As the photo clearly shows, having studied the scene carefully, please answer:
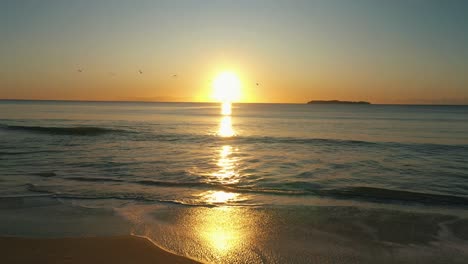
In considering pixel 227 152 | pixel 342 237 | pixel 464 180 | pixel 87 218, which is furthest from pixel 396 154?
pixel 87 218

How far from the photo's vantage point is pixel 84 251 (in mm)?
6148

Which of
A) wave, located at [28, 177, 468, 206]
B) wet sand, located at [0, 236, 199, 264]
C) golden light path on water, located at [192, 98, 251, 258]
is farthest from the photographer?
wave, located at [28, 177, 468, 206]

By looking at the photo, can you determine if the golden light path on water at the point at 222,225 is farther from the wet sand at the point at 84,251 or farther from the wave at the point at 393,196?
the wave at the point at 393,196

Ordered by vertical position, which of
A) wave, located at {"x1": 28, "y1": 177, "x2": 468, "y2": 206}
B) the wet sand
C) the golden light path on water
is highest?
the wet sand

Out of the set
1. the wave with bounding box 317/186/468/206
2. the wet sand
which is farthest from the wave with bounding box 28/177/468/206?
the wet sand

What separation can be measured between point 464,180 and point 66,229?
12.7 metres

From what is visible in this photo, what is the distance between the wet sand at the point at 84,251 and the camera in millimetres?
5797

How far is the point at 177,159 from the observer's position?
18.4 m

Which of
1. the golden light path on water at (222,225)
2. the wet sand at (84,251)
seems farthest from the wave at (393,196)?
the wet sand at (84,251)

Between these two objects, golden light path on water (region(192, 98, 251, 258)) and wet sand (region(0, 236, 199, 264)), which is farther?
golden light path on water (region(192, 98, 251, 258))

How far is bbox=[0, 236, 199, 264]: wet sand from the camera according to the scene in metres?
5.80

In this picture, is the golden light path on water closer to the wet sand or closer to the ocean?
the ocean

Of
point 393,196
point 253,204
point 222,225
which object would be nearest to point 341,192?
point 393,196

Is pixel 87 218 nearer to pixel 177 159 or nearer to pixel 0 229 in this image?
pixel 0 229
